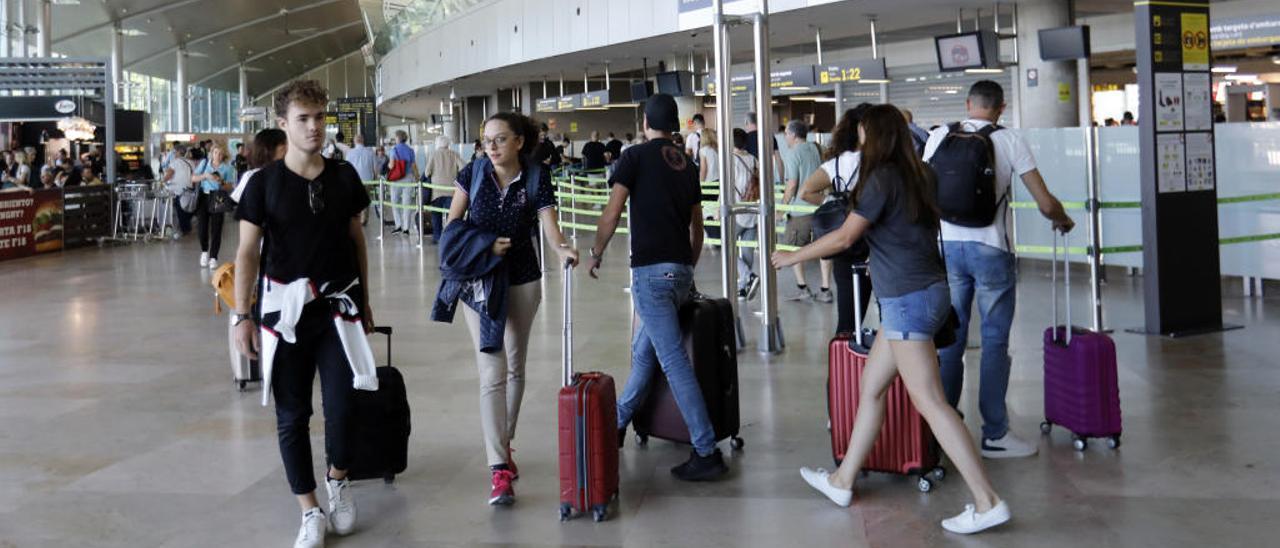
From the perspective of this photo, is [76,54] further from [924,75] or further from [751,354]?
[751,354]

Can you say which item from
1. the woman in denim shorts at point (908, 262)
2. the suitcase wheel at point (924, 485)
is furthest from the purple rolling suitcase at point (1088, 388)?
the woman in denim shorts at point (908, 262)

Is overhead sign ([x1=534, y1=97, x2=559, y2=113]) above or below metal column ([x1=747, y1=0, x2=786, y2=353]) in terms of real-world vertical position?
above

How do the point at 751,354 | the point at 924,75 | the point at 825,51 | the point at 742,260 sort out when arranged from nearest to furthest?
the point at 751,354, the point at 742,260, the point at 924,75, the point at 825,51

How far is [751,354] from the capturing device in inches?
344

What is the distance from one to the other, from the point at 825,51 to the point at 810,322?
58.9 ft

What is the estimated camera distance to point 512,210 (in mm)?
5141

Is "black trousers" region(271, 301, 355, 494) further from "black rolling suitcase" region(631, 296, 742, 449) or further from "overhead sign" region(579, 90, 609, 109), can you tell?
"overhead sign" region(579, 90, 609, 109)

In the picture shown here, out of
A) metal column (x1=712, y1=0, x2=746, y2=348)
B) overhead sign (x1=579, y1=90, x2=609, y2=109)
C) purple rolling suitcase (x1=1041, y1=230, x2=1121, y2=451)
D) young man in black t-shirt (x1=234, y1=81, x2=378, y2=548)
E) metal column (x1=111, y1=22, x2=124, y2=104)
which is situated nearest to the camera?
young man in black t-shirt (x1=234, y1=81, x2=378, y2=548)

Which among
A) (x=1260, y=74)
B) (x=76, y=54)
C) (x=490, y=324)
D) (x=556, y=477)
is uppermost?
(x=76, y=54)

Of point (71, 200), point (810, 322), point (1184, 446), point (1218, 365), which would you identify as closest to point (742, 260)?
point (810, 322)

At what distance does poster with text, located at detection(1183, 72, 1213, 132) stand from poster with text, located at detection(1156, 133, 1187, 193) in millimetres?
162

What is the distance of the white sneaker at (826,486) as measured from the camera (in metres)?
4.96

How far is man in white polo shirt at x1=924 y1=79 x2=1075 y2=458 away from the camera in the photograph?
221 inches

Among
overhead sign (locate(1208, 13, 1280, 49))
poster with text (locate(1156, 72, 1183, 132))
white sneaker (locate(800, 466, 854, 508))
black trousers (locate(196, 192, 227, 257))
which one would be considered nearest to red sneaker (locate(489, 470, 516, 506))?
white sneaker (locate(800, 466, 854, 508))
